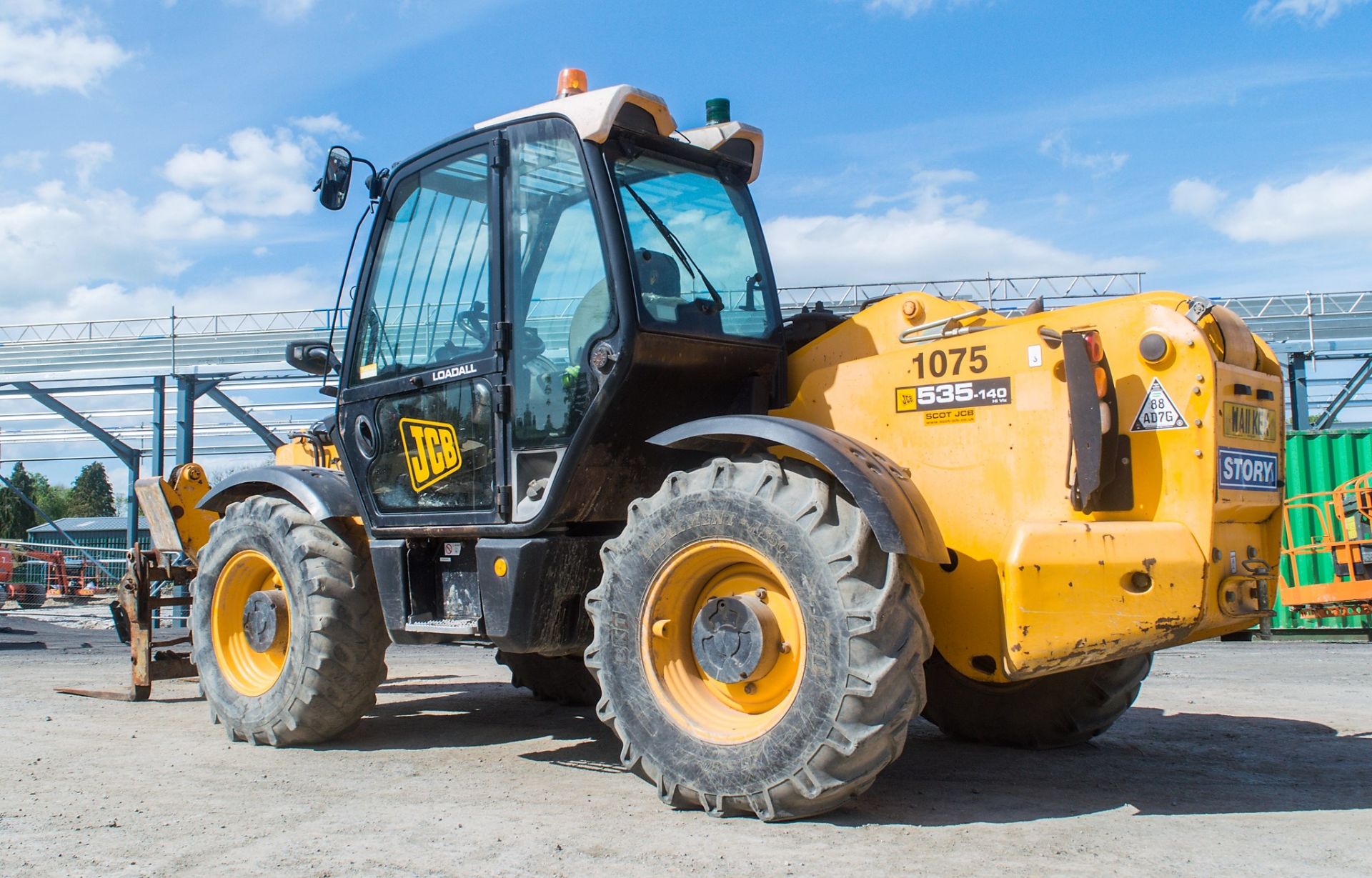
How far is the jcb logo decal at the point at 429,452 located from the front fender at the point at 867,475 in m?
1.39

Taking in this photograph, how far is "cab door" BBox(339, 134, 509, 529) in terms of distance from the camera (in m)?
5.42

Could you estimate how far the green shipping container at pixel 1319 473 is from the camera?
14961 millimetres

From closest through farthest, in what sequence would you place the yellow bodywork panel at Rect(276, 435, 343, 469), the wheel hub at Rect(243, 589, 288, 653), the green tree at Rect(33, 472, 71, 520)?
the wheel hub at Rect(243, 589, 288, 653)
the yellow bodywork panel at Rect(276, 435, 343, 469)
the green tree at Rect(33, 472, 71, 520)

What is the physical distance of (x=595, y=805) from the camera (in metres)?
4.56

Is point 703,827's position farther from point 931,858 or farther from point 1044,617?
point 1044,617

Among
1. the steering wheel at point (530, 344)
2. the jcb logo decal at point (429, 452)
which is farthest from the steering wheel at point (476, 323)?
the jcb logo decal at point (429, 452)

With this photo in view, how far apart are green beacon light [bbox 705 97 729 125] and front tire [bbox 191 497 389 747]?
114 inches

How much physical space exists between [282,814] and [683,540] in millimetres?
1857

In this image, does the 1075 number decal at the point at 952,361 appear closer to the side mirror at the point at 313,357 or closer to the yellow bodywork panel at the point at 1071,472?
the yellow bodywork panel at the point at 1071,472

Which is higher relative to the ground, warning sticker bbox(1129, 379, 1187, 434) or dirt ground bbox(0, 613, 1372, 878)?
warning sticker bbox(1129, 379, 1187, 434)

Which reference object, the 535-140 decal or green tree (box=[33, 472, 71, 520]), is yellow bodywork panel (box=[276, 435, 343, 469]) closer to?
the 535-140 decal

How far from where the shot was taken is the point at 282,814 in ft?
14.6

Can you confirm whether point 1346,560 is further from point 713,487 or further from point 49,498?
point 49,498

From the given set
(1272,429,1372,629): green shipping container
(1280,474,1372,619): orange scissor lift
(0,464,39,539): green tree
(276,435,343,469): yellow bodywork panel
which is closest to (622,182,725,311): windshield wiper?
(276,435,343,469): yellow bodywork panel
